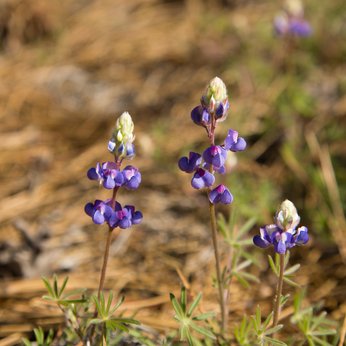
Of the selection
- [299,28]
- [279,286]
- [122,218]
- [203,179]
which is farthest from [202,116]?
[299,28]

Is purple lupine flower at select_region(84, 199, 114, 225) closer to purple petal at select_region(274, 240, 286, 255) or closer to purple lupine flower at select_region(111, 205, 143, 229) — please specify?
purple lupine flower at select_region(111, 205, 143, 229)

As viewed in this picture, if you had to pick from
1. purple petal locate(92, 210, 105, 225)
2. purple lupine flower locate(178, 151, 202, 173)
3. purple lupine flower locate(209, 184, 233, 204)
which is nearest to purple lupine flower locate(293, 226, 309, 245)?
purple lupine flower locate(209, 184, 233, 204)

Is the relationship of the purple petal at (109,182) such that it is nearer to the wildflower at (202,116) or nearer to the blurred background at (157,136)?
the wildflower at (202,116)

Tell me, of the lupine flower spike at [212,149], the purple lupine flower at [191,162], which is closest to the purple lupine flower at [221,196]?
the lupine flower spike at [212,149]

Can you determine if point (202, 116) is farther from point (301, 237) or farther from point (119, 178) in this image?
point (301, 237)

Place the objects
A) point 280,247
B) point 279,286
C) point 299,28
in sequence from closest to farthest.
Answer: point 280,247
point 279,286
point 299,28

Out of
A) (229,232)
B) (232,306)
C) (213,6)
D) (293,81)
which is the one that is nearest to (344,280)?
(232,306)
